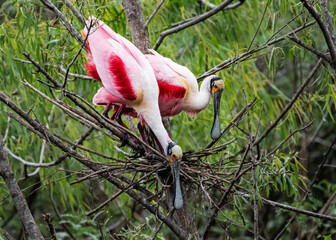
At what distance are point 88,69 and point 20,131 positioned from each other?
5.37 feet

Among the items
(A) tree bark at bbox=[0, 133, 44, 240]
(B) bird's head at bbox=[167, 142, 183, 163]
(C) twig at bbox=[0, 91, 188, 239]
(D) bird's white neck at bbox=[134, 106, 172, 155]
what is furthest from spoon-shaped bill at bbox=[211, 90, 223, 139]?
(A) tree bark at bbox=[0, 133, 44, 240]

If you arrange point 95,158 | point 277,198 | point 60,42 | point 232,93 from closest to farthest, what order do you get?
point 60,42, point 95,158, point 232,93, point 277,198

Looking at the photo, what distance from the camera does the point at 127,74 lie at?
4301mm

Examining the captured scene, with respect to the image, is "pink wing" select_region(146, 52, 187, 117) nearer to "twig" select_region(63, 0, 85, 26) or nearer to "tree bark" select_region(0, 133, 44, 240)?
"twig" select_region(63, 0, 85, 26)

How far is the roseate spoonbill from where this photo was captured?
14.0 feet

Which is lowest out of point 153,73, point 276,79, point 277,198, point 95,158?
point 277,198

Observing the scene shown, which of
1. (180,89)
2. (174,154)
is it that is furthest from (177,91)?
(174,154)

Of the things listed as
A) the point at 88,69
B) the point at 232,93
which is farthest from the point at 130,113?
the point at 232,93

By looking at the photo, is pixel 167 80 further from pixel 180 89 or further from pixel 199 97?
pixel 199 97

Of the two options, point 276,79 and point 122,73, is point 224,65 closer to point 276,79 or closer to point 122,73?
point 122,73

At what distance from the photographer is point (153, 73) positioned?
4336 mm

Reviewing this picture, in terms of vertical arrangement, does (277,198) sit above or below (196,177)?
below

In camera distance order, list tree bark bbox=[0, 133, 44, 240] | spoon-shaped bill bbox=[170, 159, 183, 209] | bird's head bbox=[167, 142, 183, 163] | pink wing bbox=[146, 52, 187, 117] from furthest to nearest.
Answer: pink wing bbox=[146, 52, 187, 117] → bird's head bbox=[167, 142, 183, 163] → spoon-shaped bill bbox=[170, 159, 183, 209] → tree bark bbox=[0, 133, 44, 240]

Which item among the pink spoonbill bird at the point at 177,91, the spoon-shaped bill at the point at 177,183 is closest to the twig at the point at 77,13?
the pink spoonbill bird at the point at 177,91
